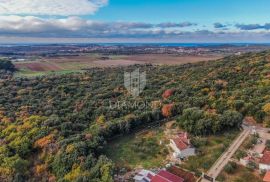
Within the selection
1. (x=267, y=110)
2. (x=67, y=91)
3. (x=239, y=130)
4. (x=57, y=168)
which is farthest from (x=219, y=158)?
(x=67, y=91)

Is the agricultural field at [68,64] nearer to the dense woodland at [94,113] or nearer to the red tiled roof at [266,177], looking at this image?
the dense woodland at [94,113]

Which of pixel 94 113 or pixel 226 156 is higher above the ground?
pixel 94 113

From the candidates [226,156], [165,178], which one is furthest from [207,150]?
[165,178]

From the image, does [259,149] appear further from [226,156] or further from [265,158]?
[226,156]

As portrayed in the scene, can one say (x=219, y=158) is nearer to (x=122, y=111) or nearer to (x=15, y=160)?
(x=122, y=111)

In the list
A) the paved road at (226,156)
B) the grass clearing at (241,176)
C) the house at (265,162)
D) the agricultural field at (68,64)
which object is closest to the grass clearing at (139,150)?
the paved road at (226,156)

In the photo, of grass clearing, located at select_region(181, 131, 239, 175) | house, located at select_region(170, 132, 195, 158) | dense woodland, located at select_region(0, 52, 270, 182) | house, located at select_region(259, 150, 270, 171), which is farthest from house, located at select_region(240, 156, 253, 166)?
dense woodland, located at select_region(0, 52, 270, 182)
